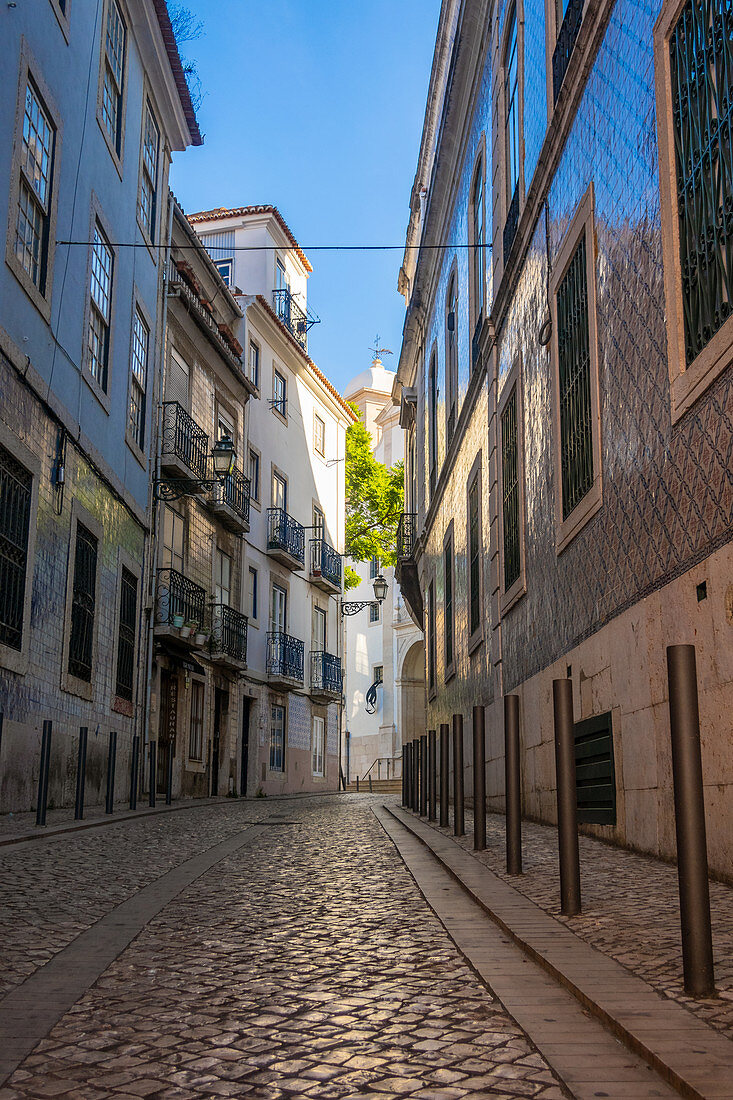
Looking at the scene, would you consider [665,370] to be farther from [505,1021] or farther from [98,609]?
[98,609]

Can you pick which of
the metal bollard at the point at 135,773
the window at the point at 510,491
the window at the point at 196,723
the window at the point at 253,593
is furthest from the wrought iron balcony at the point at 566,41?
the window at the point at 253,593

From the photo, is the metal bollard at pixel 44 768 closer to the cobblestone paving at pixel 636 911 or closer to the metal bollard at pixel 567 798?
the cobblestone paving at pixel 636 911

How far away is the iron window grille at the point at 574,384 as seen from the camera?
8922 mm

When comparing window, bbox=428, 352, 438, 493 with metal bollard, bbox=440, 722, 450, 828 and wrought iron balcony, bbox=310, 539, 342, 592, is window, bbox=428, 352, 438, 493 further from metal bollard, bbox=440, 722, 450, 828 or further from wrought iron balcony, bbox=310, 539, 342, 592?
metal bollard, bbox=440, 722, 450, 828

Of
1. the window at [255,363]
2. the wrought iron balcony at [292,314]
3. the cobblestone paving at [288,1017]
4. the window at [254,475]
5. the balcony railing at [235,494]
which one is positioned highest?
the wrought iron balcony at [292,314]

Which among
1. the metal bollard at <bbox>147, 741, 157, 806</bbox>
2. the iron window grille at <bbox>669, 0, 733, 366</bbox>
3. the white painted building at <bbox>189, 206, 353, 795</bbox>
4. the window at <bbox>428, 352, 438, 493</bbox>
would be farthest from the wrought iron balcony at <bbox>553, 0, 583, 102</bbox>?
the white painted building at <bbox>189, 206, 353, 795</bbox>

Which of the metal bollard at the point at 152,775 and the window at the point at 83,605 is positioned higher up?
the window at the point at 83,605

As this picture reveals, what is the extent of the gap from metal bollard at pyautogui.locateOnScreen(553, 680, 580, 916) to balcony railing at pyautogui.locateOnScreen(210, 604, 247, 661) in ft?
64.9

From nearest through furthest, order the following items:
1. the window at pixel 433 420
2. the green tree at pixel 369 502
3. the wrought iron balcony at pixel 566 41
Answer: the wrought iron balcony at pixel 566 41, the window at pixel 433 420, the green tree at pixel 369 502

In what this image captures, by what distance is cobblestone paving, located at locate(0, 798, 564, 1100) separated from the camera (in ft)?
9.18

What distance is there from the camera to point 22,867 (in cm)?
731

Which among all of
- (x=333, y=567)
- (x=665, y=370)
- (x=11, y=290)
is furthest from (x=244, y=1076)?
(x=333, y=567)

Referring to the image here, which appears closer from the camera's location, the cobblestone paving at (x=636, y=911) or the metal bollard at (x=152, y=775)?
the cobblestone paving at (x=636, y=911)

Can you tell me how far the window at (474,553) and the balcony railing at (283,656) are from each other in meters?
14.9
